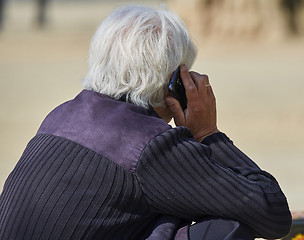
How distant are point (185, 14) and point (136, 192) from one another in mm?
14026

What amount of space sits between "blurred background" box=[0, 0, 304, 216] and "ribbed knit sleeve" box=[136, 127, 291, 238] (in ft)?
2.18

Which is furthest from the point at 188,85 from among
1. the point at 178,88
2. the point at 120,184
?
the point at 120,184

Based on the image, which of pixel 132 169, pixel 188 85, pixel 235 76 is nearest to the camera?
pixel 132 169

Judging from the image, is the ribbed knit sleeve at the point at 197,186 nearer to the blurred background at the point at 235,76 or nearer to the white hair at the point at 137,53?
the white hair at the point at 137,53

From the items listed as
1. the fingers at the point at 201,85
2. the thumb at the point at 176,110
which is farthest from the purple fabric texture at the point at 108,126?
the fingers at the point at 201,85

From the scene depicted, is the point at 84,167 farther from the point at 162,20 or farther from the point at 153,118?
the point at 162,20

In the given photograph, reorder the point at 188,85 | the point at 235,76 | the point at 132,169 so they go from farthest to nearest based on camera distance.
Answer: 1. the point at 235,76
2. the point at 188,85
3. the point at 132,169

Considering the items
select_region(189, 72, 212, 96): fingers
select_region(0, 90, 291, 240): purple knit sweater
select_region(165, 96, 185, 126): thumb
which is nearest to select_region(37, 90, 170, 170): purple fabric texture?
select_region(0, 90, 291, 240): purple knit sweater

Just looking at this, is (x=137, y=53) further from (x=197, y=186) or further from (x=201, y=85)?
(x=197, y=186)

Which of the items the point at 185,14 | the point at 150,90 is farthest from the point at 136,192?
the point at 185,14

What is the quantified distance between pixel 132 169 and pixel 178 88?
1.29 feet

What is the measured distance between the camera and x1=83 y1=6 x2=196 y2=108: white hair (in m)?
2.34

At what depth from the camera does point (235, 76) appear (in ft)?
38.5

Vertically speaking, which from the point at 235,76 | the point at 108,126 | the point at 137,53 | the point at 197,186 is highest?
the point at 137,53
